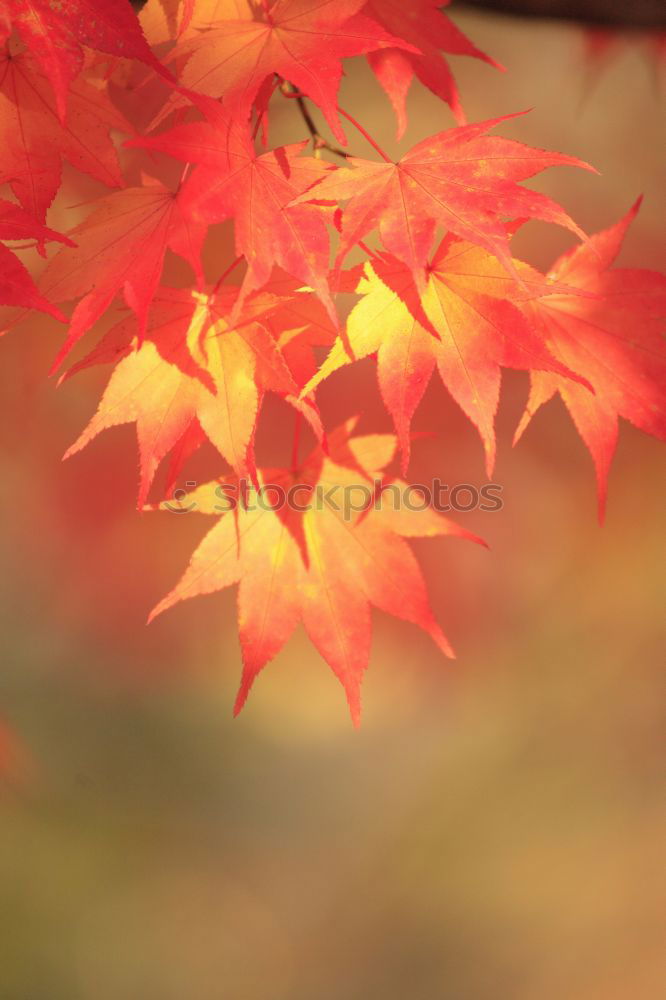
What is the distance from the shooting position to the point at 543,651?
2.84 ft

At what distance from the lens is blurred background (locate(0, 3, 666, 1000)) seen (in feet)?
2.71

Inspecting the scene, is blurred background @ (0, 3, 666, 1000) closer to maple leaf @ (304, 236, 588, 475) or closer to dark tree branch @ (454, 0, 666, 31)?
dark tree branch @ (454, 0, 666, 31)

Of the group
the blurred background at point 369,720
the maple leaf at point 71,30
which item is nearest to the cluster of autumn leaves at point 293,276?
the maple leaf at point 71,30

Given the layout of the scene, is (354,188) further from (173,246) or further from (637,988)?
(637,988)

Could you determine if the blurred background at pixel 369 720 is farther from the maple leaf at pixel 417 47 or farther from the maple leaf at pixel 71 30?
the maple leaf at pixel 71 30

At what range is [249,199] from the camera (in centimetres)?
49

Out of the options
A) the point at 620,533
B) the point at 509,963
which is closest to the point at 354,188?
the point at 620,533

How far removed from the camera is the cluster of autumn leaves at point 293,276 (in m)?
0.48

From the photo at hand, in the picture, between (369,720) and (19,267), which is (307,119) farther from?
(369,720)

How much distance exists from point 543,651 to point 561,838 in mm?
222

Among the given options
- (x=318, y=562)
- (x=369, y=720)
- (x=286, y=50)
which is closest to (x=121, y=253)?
(x=286, y=50)

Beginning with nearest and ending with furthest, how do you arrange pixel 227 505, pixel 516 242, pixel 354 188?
pixel 354 188
pixel 227 505
pixel 516 242

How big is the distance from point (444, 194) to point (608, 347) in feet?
0.73

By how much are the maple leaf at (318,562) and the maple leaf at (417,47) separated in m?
0.30
